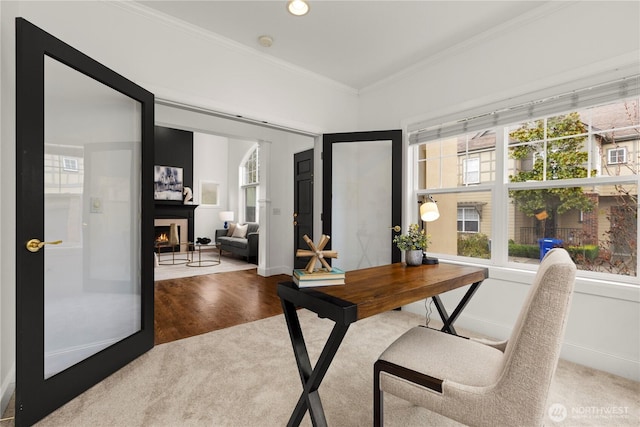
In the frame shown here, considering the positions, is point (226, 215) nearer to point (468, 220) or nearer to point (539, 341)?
point (468, 220)

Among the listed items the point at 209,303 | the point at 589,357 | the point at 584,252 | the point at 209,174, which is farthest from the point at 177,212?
the point at 589,357

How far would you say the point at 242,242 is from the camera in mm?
6668

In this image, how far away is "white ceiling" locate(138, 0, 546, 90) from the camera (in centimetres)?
243

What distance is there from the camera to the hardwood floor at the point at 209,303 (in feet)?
9.86

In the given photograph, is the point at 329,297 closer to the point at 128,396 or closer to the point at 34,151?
the point at 128,396

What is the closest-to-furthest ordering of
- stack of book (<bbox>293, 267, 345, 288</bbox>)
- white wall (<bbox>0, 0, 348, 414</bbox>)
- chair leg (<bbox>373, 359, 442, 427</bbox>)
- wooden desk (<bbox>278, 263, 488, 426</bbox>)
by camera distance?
chair leg (<bbox>373, 359, 442, 427</bbox>)
wooden desk (<bbox>278, 263, 488, 426</bbox>)
stack of book (<bbox>293, 267, 345, 288</bbox>)
white wall (<bbox>0, 0, 348, 414</bbox>)

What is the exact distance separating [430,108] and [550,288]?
108 inches

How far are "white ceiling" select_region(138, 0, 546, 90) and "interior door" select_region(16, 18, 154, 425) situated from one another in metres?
0.98

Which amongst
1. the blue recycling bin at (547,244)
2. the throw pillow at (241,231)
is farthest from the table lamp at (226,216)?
the blue recycling bin at (547,244)

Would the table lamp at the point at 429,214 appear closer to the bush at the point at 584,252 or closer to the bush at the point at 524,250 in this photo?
the bush at the point at 524,250

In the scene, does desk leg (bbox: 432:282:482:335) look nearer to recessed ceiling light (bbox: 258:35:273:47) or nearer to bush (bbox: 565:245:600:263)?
bush (bbox: 565:245:600:263)

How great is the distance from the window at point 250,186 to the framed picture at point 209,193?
0.88 m

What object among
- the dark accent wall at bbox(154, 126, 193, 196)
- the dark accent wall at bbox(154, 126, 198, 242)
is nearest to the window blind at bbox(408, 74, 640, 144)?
the dark accent wall at bbox(154, 126, 198, 242)

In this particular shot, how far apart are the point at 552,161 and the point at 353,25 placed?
205 cm
